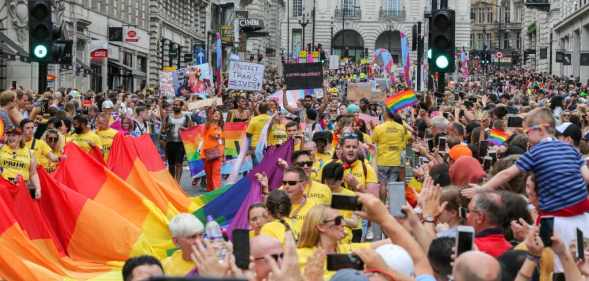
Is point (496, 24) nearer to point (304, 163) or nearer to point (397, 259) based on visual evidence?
point (304, 163)

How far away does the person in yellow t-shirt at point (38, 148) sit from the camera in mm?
13945

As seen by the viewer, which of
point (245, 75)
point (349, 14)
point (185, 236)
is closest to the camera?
point (185, 236)

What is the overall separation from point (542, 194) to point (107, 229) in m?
4.35

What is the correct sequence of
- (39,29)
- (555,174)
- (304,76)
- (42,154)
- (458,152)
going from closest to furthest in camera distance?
(555,174) → (458,152) → (42,154) → (39,29) → (304,76)

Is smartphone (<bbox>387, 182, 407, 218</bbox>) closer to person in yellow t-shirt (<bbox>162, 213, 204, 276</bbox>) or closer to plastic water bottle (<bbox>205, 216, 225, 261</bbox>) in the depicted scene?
person in yellow t-shirt (<bbox>162, 213, 204, 276</bbox>)

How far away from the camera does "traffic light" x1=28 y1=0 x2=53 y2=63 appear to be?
702 inches

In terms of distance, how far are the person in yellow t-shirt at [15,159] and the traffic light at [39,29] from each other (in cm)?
469

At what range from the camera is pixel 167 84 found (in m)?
28.2

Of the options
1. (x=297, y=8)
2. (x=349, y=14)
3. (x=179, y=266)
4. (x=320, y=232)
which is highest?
(x=297, y=8)

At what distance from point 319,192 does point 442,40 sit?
6.79 m

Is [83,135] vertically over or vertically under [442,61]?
under

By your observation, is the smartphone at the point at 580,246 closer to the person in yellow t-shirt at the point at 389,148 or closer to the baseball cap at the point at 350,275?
the baseball cap at the point at 350,275

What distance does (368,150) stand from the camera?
1495 cm

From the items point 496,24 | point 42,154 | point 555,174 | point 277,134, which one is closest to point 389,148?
point 277,134
